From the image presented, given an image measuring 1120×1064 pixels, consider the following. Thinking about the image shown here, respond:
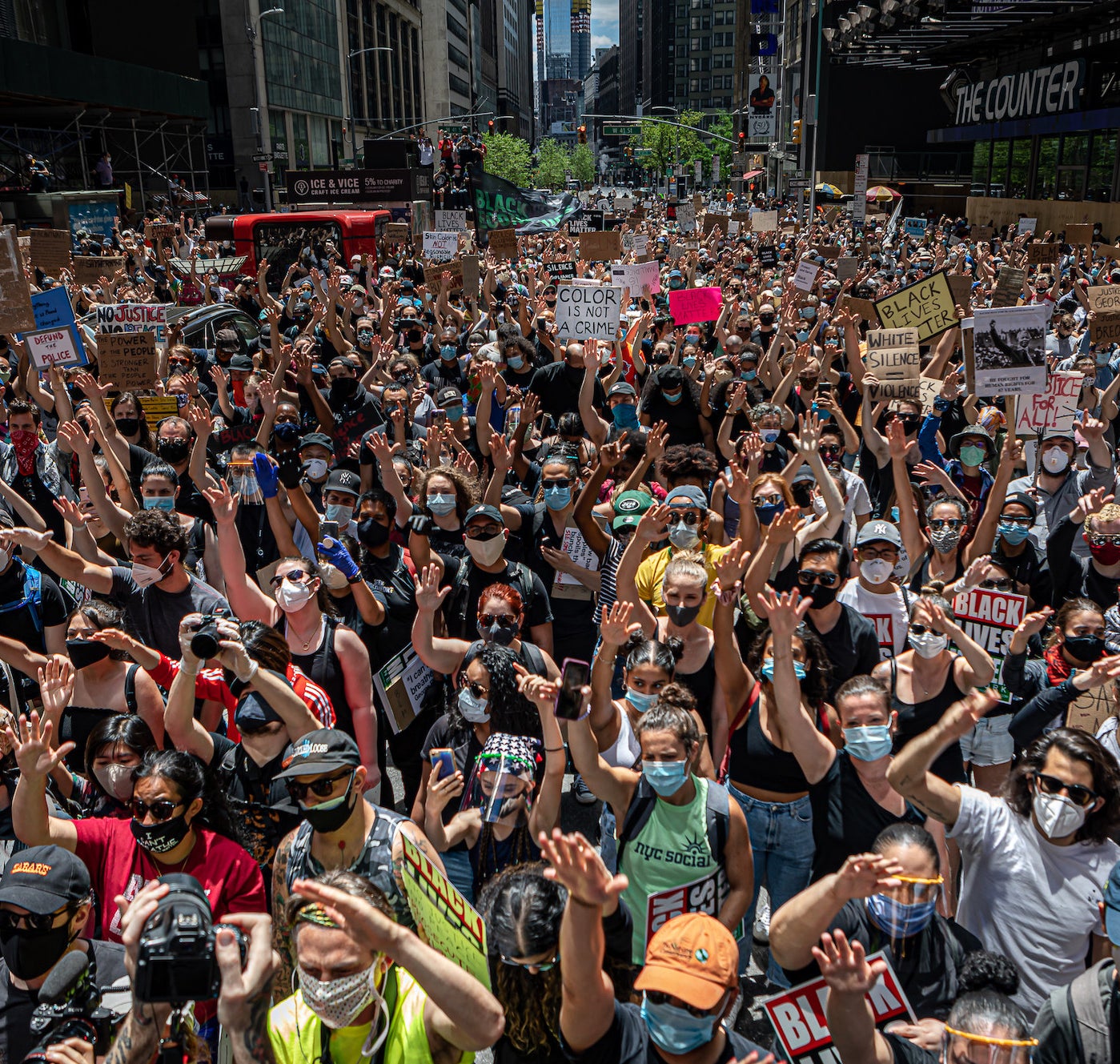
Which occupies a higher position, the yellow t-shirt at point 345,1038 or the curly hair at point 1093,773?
the curly hair at point 1093,773

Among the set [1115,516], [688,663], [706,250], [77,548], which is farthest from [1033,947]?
[706,250]

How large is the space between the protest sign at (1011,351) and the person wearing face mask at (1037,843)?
4.90m

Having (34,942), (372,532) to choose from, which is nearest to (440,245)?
(372,532)

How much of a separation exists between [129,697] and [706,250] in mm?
21643

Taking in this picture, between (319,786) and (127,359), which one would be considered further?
(127,359)

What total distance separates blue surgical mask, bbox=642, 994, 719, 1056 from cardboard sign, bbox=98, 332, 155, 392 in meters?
7.24

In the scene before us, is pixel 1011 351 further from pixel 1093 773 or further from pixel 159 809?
pixel 159 809

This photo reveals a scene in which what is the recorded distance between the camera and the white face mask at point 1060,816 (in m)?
3.21

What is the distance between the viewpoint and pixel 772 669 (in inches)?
154

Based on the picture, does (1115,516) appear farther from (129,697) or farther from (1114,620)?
(129,697)

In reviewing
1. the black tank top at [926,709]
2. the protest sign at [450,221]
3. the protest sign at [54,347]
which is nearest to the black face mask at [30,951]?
the black tank top at [926,709]

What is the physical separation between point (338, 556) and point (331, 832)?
1.90m

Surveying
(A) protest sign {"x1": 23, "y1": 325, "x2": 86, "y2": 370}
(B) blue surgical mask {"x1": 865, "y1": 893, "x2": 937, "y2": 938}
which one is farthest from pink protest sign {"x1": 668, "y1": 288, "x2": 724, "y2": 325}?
(B) blue surgical mask {"x1": 865, "y1": 893, "x2": 937, "y2": 938}

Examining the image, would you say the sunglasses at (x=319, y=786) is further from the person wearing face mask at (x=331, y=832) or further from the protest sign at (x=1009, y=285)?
the protest sign at (x=1009, y=285)
